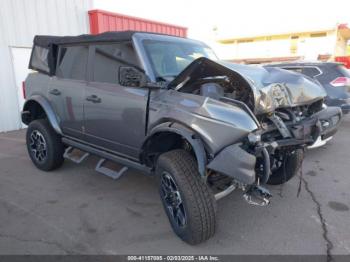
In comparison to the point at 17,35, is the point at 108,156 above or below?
below

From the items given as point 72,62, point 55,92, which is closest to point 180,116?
point 72,62

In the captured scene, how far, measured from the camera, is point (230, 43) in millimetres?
33312

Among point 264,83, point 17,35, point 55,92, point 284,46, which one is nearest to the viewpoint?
point 264,83

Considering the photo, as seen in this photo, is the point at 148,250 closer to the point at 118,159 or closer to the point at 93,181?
the point at 118,159

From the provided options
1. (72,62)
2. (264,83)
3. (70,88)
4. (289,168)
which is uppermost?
(72,62)

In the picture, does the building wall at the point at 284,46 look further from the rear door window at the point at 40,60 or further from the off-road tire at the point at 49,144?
the off-road tire at the point at 49,144

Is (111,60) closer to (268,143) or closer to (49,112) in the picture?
(49,112)

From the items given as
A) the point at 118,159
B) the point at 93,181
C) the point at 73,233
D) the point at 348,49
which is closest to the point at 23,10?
the point at 93,181

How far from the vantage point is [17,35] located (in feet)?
27.6

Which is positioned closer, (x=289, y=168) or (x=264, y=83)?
(x=264, y=83)

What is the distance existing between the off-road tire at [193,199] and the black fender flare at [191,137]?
0.14m

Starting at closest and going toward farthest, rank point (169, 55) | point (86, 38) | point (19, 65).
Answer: point (169, 55) → point (86, 38) → point (19, 65)

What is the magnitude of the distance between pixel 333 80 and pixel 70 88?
5859 mm

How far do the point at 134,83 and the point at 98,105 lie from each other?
0.89 meters
